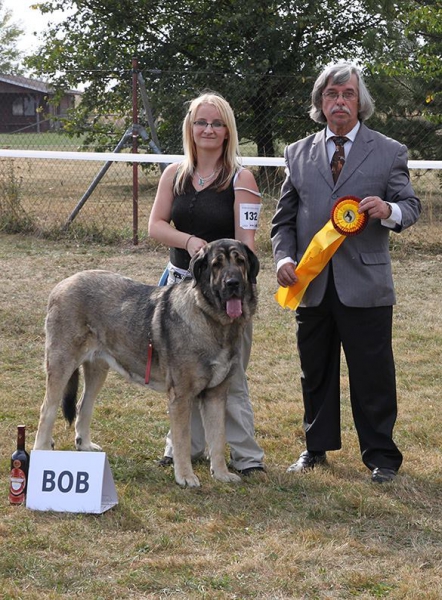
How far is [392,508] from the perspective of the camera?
13.4 ft

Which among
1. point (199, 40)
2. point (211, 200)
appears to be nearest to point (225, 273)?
point (211, 200)

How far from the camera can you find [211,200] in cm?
442

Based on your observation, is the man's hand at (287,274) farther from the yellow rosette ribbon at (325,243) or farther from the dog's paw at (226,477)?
the dog's paw at (226,477)

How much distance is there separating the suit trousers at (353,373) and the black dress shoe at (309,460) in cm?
6

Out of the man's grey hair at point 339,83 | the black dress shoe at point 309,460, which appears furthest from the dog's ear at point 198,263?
the black dress shoe at point 309,460

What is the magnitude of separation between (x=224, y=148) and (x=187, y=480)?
5.76 feet

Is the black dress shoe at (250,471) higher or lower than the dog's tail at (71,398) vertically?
lower

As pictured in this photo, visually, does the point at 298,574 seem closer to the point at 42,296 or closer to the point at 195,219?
the point at 195,219

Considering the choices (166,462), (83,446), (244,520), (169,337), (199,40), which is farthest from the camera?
(199,40)

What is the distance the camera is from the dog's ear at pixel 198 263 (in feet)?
13.6

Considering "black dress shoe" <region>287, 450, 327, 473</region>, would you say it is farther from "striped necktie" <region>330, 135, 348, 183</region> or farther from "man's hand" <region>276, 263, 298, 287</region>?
"striped necktie" <region>330, 135, 348, 183</region>

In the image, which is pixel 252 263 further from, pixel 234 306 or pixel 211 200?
pixel 211 200

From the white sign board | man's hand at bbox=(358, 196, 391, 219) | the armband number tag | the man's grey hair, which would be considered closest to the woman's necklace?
the armband number tag

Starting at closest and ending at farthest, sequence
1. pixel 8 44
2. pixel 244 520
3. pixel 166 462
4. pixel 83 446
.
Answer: pixel 244 520
pixel 166 462
pixel 83 446
pixel 8 44
